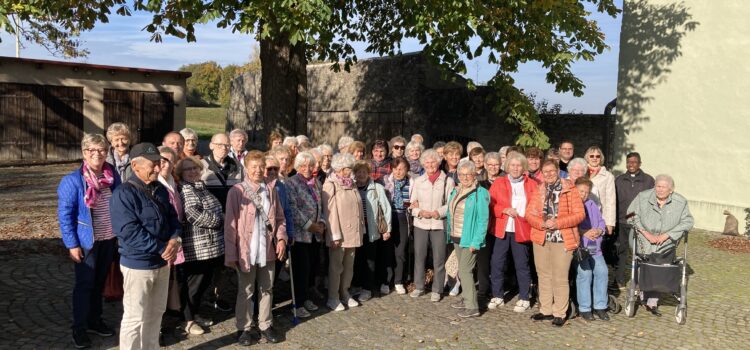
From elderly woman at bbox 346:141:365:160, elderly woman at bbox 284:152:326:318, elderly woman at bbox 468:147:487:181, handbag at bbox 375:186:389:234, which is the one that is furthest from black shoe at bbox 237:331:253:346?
elderly woman at bbox 468:147:487:181

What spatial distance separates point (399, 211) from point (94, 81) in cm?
1753

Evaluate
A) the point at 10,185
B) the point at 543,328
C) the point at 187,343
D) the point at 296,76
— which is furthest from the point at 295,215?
the point at 10,185

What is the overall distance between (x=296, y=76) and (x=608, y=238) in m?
6.18

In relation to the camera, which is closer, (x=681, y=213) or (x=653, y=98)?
(x=681, y=213)

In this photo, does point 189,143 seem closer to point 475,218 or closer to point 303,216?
point 303,216

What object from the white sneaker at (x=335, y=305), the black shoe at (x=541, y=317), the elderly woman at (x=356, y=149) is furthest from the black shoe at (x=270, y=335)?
the black shoe at (x=541, y=317)

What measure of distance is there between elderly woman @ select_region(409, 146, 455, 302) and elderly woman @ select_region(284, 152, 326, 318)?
1.25 m

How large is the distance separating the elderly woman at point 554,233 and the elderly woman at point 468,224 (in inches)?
19.6

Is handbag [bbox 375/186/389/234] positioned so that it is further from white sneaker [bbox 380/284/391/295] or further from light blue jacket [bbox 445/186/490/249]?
light blue jacket [bbox 445/186/490/249]

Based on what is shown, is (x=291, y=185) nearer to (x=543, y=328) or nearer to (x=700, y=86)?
(x=543, y=328)

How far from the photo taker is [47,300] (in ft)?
21.8

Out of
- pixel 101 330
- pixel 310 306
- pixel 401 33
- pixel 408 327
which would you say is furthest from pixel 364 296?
pixel 401 33

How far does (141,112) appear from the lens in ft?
72.9

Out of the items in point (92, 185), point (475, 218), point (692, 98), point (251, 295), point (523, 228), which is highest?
point (692, 98)
